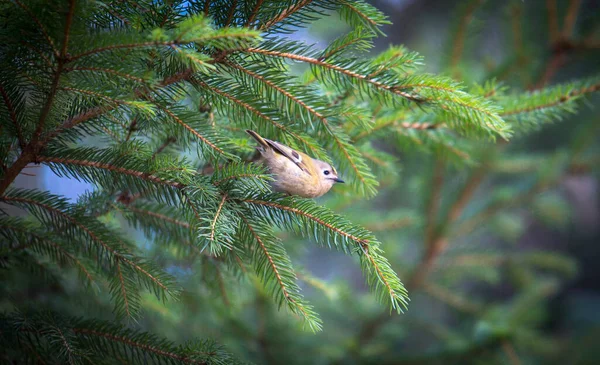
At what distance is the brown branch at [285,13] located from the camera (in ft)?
4.85

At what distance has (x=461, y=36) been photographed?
329 cm

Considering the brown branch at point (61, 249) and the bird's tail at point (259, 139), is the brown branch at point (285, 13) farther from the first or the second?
the brown branch at point (61, 249)

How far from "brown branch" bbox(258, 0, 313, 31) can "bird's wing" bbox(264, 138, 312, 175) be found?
441 millimetres

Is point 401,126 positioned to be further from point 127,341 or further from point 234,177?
point 127,341

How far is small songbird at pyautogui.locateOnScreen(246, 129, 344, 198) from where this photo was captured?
1786mm

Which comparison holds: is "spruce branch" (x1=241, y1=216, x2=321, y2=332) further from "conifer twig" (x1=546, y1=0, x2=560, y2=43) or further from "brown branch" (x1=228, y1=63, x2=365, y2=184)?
"conifer twig" (x1=546, y1=0, x2=560, y2=43)

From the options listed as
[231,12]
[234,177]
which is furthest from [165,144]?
[231,12]

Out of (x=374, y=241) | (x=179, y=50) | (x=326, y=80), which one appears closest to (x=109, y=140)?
(x=179, y=50)

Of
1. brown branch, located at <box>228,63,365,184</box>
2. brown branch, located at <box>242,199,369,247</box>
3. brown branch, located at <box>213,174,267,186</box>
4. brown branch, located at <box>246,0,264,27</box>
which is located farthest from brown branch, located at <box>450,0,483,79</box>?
brown branch, located at <box>213,174,267,186</box>

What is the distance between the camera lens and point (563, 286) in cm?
675

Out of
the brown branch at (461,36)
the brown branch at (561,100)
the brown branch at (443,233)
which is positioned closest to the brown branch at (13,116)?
the brown branch at (561,100)

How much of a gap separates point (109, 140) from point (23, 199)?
0.37m

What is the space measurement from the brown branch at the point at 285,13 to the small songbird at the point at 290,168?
395 mm

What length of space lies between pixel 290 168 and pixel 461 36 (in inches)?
87.0
